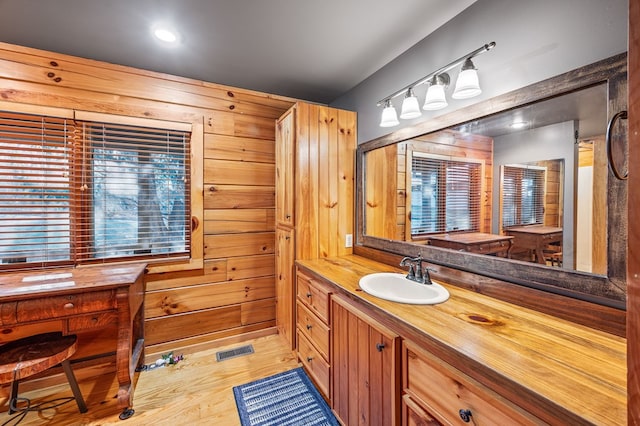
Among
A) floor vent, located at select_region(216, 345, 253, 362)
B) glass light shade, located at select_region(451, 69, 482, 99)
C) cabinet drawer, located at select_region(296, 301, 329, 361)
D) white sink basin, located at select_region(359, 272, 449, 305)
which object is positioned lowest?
floor vent, located at select_region(216, 345, 253, 362)

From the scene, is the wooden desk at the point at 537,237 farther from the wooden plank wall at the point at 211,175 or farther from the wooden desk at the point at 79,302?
the wooden desk at the point at 79,302

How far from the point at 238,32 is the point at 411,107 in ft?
3.96

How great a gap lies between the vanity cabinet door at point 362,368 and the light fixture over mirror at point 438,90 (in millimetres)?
1242

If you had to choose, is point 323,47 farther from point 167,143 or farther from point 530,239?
point 530,239

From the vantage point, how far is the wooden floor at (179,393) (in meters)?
1.68

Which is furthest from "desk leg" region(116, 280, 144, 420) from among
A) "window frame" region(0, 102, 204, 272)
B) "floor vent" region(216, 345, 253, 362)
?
"floor vent" region(216, 345, 253, 362)

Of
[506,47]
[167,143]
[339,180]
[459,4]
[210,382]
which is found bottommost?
[210,382]

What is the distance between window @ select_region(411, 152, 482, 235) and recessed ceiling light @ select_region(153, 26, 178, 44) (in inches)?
69.6

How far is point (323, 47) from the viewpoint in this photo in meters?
1.89

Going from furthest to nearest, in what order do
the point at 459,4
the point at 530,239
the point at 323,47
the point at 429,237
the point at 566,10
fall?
1. the point at 323,47
2. the point at 429,237
3. the point at 459,4
4. the point at 530,239
5. the point at 566,10

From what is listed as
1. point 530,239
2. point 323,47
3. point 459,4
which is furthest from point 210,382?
point 459,4

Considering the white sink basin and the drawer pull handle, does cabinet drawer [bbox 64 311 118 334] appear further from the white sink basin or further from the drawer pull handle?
the drawer pull handle

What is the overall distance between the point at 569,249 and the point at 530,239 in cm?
15

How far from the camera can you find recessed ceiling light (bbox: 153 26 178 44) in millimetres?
1710
